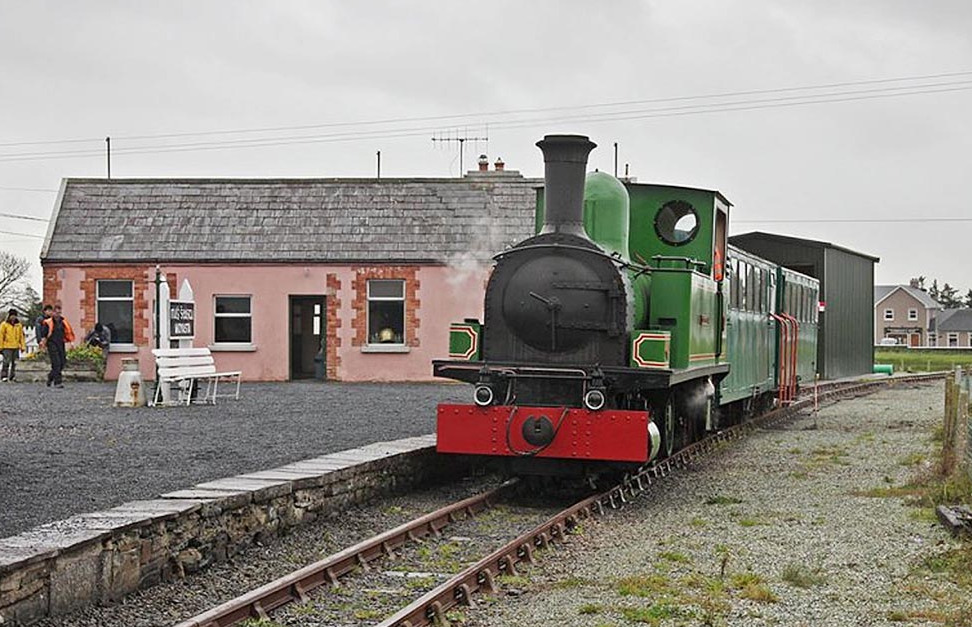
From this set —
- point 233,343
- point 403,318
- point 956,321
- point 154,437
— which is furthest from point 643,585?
point 956,321

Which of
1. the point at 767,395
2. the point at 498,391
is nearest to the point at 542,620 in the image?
the point at 498,391

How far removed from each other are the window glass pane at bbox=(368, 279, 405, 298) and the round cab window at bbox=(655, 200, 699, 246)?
1598cm

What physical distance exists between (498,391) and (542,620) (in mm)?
4903

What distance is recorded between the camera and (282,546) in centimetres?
923

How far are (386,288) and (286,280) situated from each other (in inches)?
90.4

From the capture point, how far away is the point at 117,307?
29.1 metres

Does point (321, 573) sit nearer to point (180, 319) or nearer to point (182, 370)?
point (182, 370)

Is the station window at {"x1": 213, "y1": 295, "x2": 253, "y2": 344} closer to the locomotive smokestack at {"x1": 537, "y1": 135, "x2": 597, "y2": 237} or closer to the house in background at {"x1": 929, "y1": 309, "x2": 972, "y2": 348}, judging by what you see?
the locomotive smokestack at {"x1": 537, "y1": 135, "x2": 597, "y2": 237}

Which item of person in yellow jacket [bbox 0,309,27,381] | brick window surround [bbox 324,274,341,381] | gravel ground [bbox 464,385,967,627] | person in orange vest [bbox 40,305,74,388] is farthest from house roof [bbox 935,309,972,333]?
gravel ground [bbox 464,385,967,627]

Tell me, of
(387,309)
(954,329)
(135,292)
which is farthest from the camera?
(954,329)

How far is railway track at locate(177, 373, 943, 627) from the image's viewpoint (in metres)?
6.90

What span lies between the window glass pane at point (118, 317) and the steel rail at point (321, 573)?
64.4 ft

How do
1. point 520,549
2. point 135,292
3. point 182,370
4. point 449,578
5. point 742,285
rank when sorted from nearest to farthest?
point 449,578 < point 520,549 < point 742,285 < point 182,370 < point 135,292

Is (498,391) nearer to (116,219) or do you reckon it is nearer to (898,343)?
(116,219)
